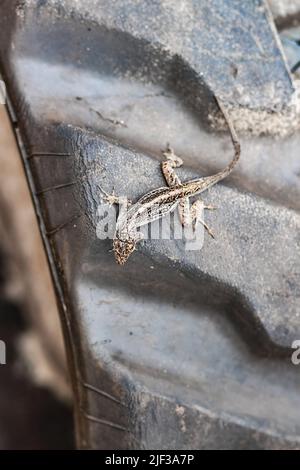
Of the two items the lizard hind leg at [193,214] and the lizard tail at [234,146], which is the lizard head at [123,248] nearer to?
the lizard hind leg at [193,214]

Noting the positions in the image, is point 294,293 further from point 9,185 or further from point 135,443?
point 9,185

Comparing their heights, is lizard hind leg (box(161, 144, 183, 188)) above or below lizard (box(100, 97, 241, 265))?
above

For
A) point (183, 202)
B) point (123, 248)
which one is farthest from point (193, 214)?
point (123, 248)

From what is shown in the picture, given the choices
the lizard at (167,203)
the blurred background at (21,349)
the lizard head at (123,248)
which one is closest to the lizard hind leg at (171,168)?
the lizard at (167,203)

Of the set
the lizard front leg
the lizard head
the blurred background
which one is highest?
the lizard front leg

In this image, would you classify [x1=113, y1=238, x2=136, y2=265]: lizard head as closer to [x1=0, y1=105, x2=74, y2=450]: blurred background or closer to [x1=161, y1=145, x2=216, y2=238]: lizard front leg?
[x1=161, y1=145, x2=216, y2=238]: lizard front leg

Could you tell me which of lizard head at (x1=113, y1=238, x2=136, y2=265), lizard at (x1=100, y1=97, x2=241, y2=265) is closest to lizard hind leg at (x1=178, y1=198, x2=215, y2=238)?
lizard at (x1=100, y1=97, x2=241, y2=265)
